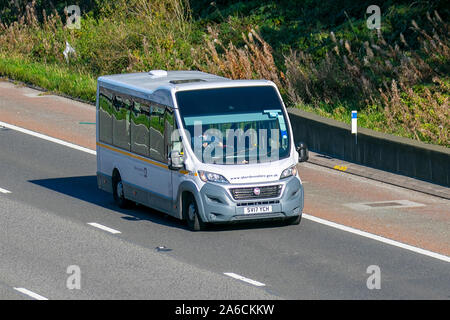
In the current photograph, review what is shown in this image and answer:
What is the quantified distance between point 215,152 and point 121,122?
2.90 metres

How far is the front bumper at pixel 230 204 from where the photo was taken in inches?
744

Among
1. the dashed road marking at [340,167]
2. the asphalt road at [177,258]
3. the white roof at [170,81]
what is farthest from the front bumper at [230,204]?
the dashed road marking at [340,167]

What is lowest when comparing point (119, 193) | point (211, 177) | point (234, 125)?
point (119, 193)

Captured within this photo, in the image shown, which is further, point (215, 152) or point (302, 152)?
point (302, 152)

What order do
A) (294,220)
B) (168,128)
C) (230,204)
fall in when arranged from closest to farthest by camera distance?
(230,204) → (168,128) → (294,220)

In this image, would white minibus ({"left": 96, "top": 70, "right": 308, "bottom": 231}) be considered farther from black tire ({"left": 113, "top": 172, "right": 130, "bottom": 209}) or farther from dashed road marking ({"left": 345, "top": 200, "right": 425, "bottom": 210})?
dashed road marking ({"left": 345, "top": 200, "right": 425, "bottom": 210})

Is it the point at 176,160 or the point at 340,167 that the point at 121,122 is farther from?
the point at 340,167

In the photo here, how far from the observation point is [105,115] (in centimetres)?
2222

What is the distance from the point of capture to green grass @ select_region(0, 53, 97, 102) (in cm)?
3353

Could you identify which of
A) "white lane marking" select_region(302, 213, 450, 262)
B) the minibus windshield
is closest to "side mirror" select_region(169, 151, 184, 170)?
the minibus windshield

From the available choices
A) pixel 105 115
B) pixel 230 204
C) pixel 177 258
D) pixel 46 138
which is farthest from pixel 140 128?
pixel 46 138

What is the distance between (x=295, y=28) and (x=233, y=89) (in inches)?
639

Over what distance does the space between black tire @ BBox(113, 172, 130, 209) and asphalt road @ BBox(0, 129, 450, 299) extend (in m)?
0.17

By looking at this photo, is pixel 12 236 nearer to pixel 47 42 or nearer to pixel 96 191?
pixel 96 191
